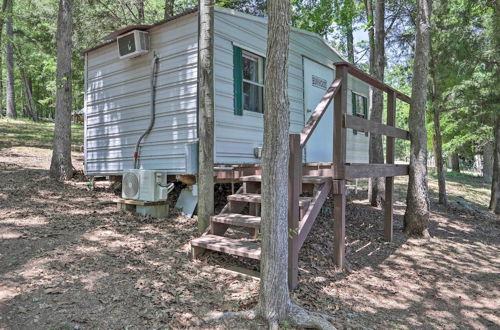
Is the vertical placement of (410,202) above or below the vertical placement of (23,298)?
above

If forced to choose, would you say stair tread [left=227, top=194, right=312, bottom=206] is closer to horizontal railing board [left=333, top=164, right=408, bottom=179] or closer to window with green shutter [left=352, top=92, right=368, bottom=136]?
horizontal railing board [left=333, top=164, right=408, bottom=179]

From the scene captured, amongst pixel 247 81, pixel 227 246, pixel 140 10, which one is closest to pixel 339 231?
pixel 227 246

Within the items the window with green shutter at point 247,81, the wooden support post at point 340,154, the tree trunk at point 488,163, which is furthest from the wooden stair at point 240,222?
the tree trunk at point 488,163

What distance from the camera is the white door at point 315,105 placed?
7884 millimetres

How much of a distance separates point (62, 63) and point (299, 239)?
6.70 m

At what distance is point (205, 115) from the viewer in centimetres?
452

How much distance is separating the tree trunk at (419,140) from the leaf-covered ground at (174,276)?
399 mm

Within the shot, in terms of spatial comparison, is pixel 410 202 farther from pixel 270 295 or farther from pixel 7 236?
pixel 7 236

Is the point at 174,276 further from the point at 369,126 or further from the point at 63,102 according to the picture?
the point at 63,102

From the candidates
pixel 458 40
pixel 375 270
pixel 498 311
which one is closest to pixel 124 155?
pixel 375 270

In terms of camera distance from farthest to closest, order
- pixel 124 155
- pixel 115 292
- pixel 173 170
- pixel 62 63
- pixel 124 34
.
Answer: pixel 62 63
pixel 124 155
pixel 124 34
pixel 173 170
pixel 115 292

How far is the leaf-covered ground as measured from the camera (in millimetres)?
2955

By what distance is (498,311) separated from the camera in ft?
13.0

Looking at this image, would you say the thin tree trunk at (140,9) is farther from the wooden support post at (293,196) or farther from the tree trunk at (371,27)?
the wooden support post at (293,196)
